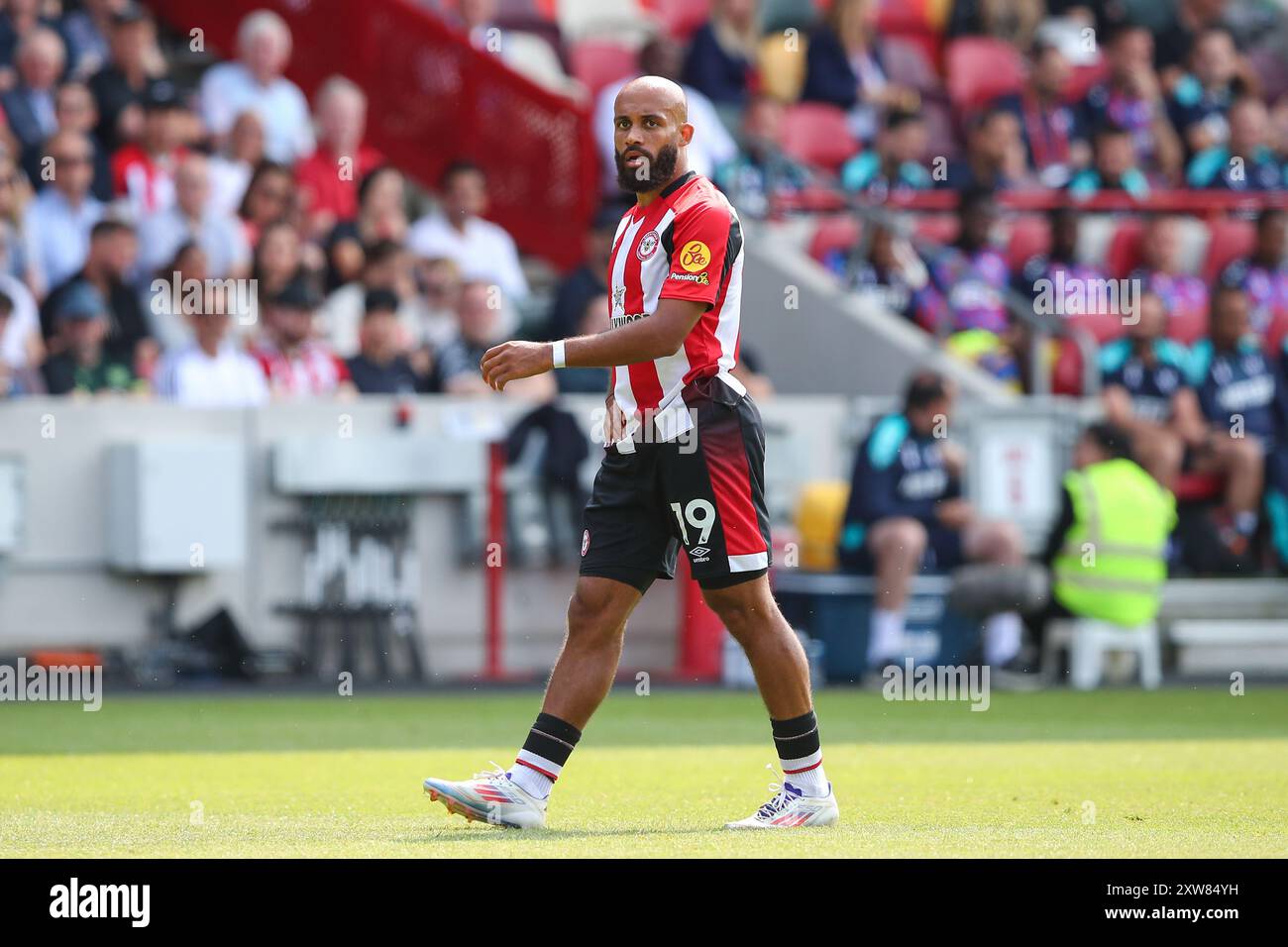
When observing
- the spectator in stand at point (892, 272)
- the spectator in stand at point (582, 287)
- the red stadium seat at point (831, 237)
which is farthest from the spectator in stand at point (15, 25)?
the spectator in stand at point (892, 272)

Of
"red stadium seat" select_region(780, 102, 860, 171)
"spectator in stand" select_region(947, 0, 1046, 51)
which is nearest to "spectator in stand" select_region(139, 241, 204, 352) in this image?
"red stadium seat" select_region(780, 102, 860, 171)

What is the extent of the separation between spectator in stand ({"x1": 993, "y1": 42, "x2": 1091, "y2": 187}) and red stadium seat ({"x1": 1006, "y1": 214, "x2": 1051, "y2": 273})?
1.76 meters

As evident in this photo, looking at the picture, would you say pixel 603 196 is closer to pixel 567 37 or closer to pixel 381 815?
pixel 567 37

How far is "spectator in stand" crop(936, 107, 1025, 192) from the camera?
768 inches

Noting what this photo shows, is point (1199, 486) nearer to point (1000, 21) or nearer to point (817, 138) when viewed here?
point (817, 138)

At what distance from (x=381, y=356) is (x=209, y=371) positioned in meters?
1.19

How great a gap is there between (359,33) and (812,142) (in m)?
4.08

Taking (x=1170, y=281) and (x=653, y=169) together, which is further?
(x=1170, y=281)

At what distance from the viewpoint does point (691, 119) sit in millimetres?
17391

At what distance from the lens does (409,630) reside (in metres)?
15.2

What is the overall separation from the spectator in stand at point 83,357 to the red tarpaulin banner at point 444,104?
411 centimetres

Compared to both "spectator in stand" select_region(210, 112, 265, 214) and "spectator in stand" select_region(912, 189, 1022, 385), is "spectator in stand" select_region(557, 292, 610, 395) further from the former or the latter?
"spectator in stand" select_region(912, 189, 1022, 385)

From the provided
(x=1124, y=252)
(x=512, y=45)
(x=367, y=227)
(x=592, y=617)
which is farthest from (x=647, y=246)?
(x=512, y=45)
